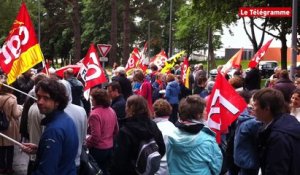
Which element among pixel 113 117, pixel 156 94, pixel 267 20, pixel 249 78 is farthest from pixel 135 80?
pixel 267 20

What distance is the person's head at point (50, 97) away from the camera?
4.32 metres

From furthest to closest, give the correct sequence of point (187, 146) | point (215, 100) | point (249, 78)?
point (249, 78) < point (215, 100) < point (187, 146)

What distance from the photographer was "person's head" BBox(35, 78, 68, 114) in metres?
4.32

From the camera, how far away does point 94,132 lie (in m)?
7.68

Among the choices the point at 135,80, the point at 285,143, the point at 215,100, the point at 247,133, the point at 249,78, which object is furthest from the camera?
the point at 249,78

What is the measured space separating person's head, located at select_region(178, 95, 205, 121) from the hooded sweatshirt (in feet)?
0.38

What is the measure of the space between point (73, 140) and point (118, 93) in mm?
4994

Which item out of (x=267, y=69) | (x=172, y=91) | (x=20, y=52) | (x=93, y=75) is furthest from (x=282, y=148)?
(x=267, y=69)

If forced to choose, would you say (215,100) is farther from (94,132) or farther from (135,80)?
(135,80)

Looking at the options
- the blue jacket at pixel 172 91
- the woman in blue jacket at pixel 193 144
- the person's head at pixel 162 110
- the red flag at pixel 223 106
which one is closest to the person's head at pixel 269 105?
the woman in blue jacket at pixel 193 144

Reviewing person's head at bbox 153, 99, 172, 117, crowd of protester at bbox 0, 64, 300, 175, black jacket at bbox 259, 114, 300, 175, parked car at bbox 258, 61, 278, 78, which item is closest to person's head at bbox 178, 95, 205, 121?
crowd of protester at bbox 0, 64, 300, 175

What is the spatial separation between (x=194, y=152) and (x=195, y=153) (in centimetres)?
1

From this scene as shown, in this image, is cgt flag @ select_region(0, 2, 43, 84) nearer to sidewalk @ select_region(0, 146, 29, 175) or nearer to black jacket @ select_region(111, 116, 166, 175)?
sidewalk @ select_region(0, 146, 29, 175)

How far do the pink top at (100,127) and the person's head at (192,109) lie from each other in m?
2.28
